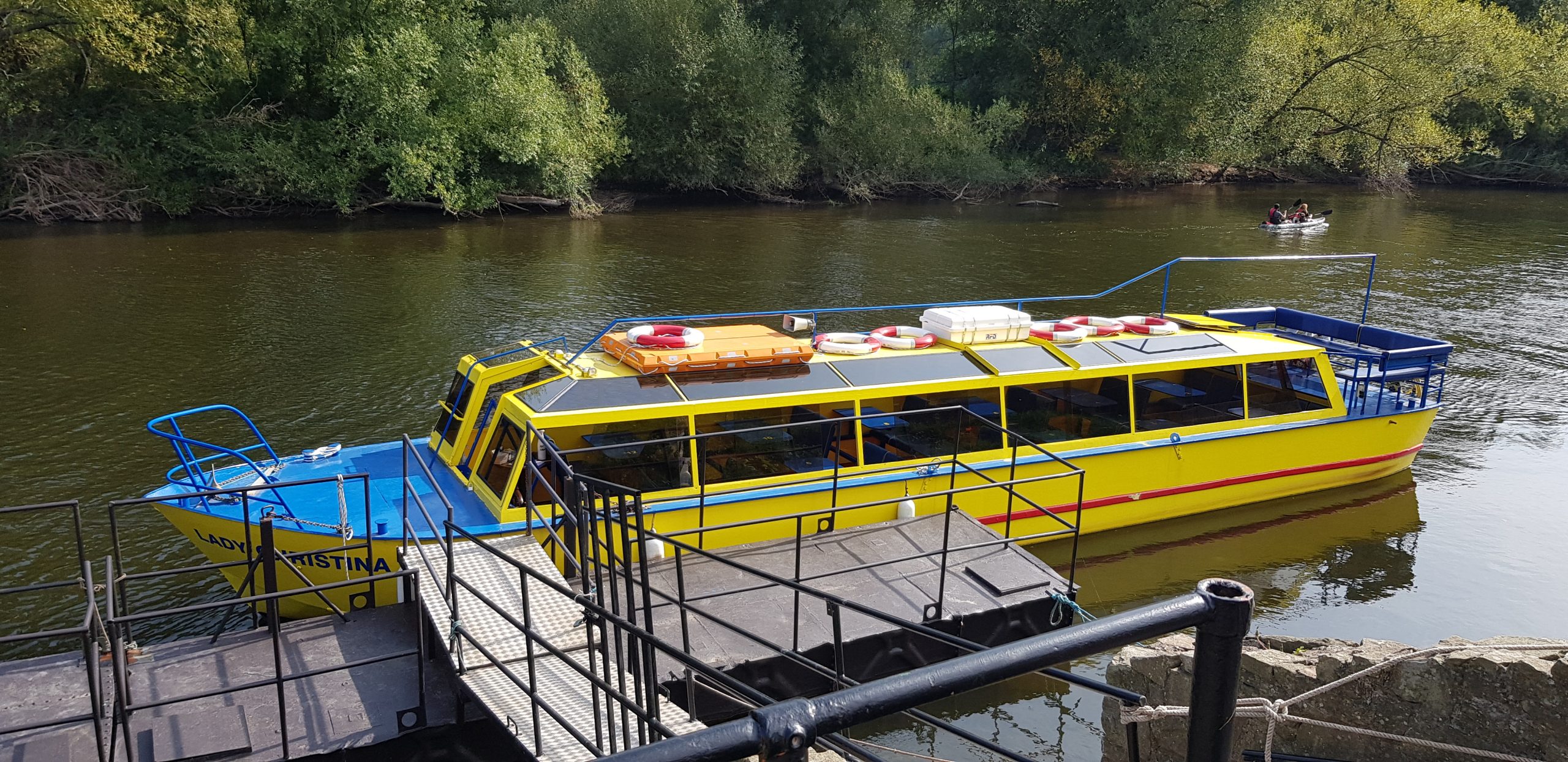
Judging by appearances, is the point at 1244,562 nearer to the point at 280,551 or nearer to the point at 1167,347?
the point at 1167,347

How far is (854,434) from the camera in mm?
13016

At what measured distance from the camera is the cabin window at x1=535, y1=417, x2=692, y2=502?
11531mm

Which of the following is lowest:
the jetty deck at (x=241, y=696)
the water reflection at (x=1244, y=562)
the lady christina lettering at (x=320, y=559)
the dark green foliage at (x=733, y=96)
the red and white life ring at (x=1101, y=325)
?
the water reflection at (x=1244, y=562)

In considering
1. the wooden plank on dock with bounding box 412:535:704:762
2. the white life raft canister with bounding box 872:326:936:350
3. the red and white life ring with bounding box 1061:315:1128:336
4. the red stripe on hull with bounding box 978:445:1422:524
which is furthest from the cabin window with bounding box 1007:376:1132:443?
the wooden plank on dock with bounding box 412:535:704:762

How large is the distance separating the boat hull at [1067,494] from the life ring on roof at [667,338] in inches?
80.5

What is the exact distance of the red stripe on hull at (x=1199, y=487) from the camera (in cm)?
1392

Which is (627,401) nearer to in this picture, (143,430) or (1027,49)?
(143,430)

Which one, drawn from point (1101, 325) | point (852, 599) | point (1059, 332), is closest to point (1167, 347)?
point (1101, 325)

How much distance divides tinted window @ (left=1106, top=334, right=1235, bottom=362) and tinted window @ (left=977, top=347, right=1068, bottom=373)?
1.07m

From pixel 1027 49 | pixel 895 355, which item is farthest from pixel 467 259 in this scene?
pixel 1027 49

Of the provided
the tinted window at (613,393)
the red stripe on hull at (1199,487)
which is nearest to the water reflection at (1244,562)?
the red stripe on hull at (1199,487)

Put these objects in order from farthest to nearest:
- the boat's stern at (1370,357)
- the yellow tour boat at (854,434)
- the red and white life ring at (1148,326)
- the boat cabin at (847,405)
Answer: the boat's stern at (1370,357)
the red and white life ring at (1148,326)
the boat cabin at (847,405)
the yellow tour boat at (854,434)

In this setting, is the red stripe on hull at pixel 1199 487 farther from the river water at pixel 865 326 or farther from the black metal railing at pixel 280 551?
the black metal railing at pixel 280 551

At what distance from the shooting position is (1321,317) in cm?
1784
